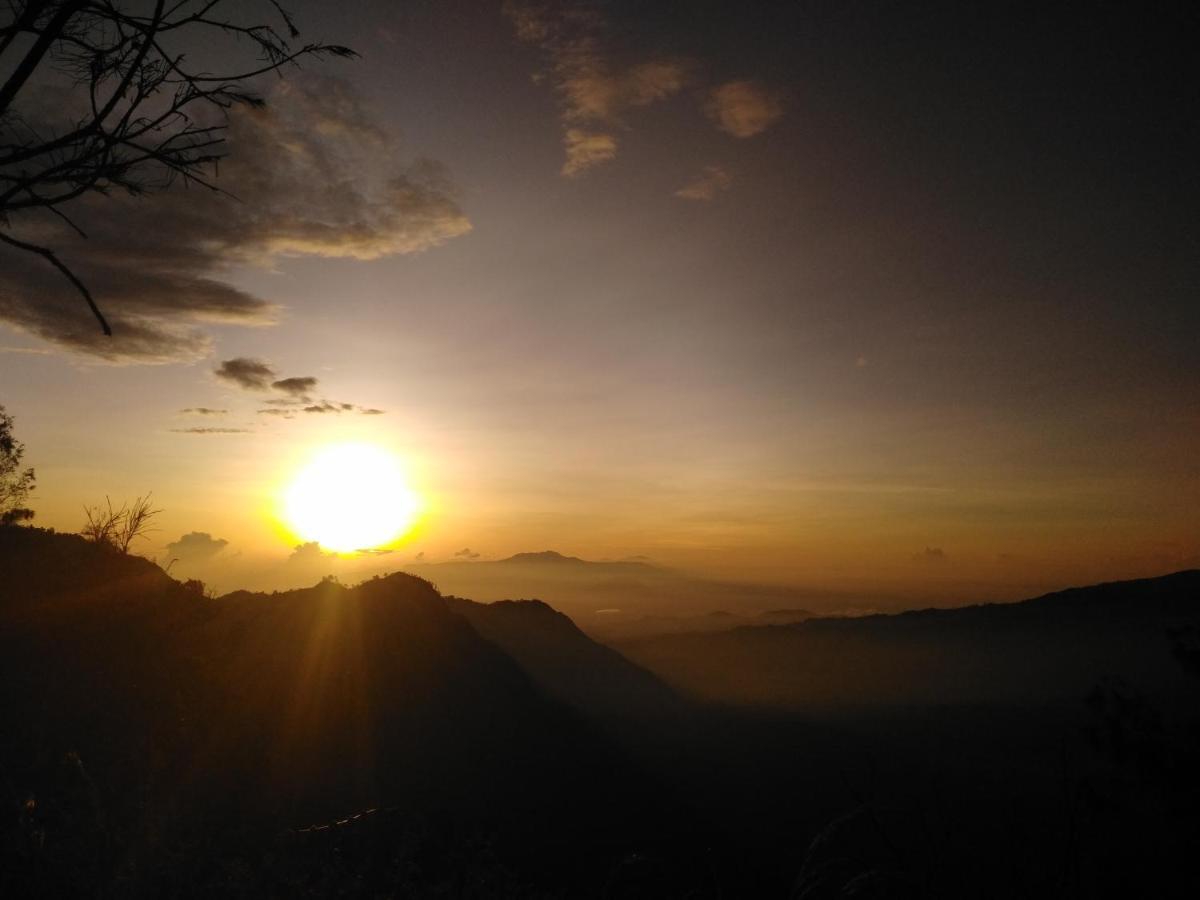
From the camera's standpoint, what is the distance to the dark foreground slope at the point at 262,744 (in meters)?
10.7

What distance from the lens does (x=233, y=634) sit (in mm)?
36656

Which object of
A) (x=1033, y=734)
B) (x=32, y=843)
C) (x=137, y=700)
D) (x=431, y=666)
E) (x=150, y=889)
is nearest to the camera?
(x=32, y=843)

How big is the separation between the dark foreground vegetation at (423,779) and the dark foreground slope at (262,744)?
0.42ft

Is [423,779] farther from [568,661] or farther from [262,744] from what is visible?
[568,661]

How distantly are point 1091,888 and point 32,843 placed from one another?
8.32m

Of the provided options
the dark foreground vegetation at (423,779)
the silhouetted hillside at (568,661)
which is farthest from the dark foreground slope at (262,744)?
the silhouetted hillside at (568,661)

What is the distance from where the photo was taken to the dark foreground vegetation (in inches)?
118

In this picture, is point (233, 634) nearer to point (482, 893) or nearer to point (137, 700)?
point (137, 700)

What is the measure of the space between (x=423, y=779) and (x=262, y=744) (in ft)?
70.0

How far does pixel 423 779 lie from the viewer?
55.2 meters

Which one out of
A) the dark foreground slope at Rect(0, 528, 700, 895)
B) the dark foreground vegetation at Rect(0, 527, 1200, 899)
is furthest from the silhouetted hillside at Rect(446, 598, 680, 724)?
the dark foreground slope at Rect(0, 528, 700, 895)

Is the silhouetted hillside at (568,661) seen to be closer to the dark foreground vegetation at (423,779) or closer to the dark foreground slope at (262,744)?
the dark foreground vegetation at (423,779)

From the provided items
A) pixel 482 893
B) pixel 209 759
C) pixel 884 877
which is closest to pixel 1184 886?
pixel 482 893

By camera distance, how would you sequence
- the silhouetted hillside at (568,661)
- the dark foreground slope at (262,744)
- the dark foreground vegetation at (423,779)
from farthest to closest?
1. the silhouetted hillside at (568,661)
2. the dark foreground slope at (262,744)
3. the dark foreground vegetation at (423,779)
